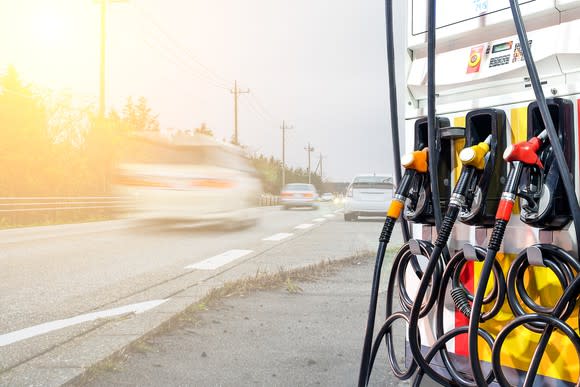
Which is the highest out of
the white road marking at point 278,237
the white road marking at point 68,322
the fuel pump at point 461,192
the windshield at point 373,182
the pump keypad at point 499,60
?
the pump keypad at point 499,60

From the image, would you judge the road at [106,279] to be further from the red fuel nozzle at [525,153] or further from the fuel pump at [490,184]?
the red fuel nozzle at [525,153]

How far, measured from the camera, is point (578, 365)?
182 centimetres

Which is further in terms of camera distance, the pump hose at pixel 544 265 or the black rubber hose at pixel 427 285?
the black rubber hose at pixel 427 285

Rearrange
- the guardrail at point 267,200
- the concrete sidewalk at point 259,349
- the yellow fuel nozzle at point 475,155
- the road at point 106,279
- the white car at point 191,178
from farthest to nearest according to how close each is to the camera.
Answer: the guardrail at point 267,200 < the white car at point 191,178 < the road at point 106,279 < the concrete sidewalk at point 259,349 < the yellow fuel nozzle at point 475,155

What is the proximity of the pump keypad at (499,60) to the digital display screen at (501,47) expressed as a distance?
3 centimetres

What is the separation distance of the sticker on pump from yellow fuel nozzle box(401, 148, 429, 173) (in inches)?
12.3

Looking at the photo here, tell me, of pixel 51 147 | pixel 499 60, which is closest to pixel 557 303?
pixel 499 60

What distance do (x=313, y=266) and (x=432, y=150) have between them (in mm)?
5575

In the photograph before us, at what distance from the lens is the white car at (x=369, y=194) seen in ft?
69.8

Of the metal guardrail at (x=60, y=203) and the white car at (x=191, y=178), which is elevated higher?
the white car at (x=191, y=178)

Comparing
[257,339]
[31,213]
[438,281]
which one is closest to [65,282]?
[257,339]

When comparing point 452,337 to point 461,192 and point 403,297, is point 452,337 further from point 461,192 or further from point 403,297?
point 461,192

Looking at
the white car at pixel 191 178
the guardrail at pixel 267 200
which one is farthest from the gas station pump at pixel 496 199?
the guardrail at pixel 267 200

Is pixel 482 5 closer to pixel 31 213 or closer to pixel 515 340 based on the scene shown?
pixel 515 340
